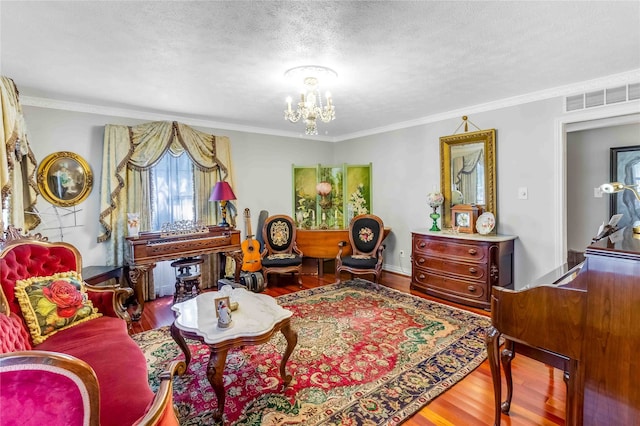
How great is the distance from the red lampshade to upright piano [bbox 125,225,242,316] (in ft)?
1.34

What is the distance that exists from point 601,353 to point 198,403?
2.19m

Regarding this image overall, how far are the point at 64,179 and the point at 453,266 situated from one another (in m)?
4.67

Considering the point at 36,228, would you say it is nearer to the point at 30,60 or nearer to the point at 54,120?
the point at 54,120

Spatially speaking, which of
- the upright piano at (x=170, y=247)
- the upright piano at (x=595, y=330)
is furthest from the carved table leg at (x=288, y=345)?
the upright piano at (x=170, y=247)

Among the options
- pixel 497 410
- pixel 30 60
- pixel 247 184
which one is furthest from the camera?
pixel 247 184

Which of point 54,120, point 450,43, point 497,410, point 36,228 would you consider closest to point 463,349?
point 497,410

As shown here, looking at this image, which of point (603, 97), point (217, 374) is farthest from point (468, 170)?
point (217, 374)

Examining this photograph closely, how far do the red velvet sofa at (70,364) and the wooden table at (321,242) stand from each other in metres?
2.90

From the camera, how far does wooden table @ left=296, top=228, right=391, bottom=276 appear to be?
194 inches

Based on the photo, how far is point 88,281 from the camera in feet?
10.2

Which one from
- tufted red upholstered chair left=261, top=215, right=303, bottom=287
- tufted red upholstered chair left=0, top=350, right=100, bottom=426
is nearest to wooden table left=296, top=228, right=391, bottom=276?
tufted red upholstered chair left=261, top=215, right=303, bottom=287

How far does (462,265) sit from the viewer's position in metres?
3.69

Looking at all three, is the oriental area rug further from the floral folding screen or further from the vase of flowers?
the floral folding screen

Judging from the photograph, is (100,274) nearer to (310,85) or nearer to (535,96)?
(310,85)
